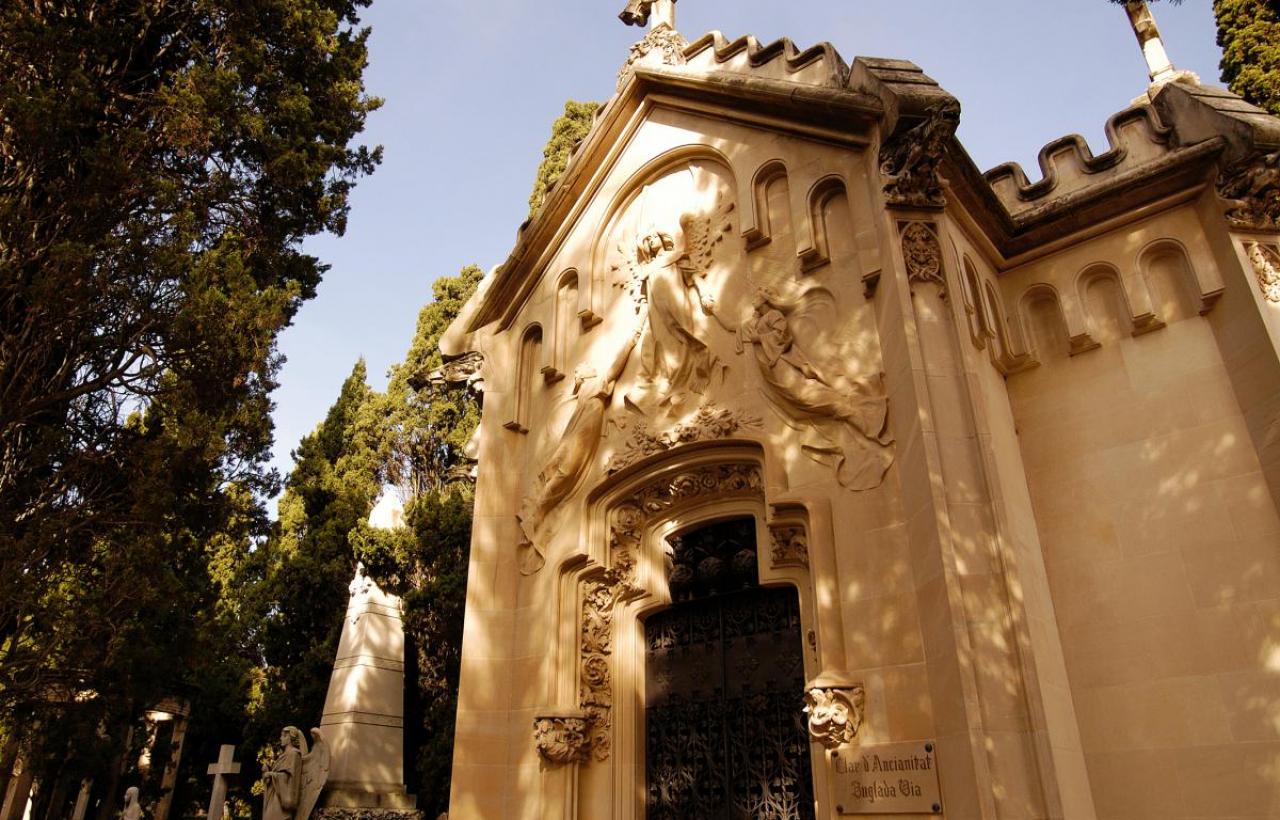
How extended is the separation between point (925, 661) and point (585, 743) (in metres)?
3.55

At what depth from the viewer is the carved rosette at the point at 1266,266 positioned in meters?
6.66

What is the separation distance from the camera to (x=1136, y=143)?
25.6 feet

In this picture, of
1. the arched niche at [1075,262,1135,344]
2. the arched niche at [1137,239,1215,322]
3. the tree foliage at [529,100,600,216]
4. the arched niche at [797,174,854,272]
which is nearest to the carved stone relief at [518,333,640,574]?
the arched niche at [797,174,854,272]

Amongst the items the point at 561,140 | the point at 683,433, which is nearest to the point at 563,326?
the point at 683,433

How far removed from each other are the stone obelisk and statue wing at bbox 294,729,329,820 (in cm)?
24

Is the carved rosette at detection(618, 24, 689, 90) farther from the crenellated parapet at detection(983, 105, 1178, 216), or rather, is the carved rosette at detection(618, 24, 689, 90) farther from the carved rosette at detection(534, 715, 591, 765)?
the carved rosette at detection(534, 715, 591, 765)

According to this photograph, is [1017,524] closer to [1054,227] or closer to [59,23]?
[1054,227]

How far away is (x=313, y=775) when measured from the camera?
459 inches

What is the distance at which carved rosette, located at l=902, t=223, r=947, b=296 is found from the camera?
6598 millimetres

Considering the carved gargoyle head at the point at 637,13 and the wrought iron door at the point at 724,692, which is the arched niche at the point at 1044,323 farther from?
the carved gargoyle head at the point at 637,13

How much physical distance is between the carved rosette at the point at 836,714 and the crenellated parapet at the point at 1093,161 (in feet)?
16.9

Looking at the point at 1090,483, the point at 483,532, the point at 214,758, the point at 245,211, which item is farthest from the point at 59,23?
the point at 214,758

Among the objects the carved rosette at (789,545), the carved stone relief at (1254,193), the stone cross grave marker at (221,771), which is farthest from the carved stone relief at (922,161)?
the stone cross grave marker at (221,771)

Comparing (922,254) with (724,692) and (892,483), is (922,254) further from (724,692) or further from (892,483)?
(724,692)
